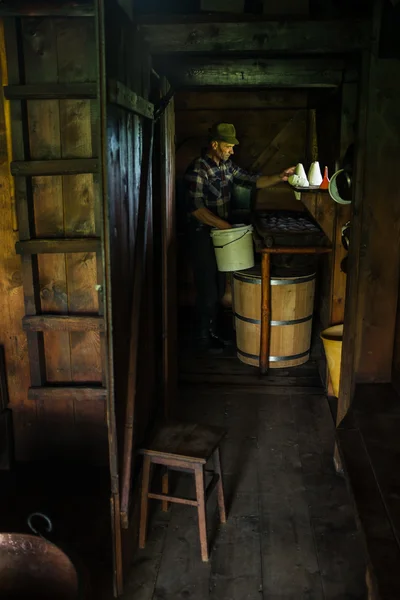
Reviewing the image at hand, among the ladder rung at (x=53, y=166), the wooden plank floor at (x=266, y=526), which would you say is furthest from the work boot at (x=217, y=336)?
the ladder rung at (x=53, y=166)

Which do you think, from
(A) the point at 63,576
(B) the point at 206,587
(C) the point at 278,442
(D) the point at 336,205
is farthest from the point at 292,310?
(A) the point at 63,576

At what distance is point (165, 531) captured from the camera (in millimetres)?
3598

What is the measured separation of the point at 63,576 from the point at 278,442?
2595 millimetres

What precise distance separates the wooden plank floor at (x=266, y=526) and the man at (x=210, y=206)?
1.68 m

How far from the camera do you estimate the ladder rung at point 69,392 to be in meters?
3.91

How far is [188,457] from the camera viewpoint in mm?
3275

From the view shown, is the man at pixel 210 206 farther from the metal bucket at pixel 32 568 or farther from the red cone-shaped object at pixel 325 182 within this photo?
the metal bucket at pixel 32 568

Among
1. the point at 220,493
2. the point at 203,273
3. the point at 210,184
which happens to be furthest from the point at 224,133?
the point at 220,493

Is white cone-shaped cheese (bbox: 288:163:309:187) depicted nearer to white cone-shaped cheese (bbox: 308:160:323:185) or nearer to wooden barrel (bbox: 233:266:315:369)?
white cone-shaped cheese (bbox: 308:160:323:185)

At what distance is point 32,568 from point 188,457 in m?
1.05

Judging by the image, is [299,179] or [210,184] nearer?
[299,179]

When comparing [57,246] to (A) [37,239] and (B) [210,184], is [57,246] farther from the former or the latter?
(B) [210,184]

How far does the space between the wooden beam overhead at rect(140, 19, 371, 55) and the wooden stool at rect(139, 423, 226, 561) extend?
2.40 m

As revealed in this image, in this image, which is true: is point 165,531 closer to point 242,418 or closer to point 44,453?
point 44,453
